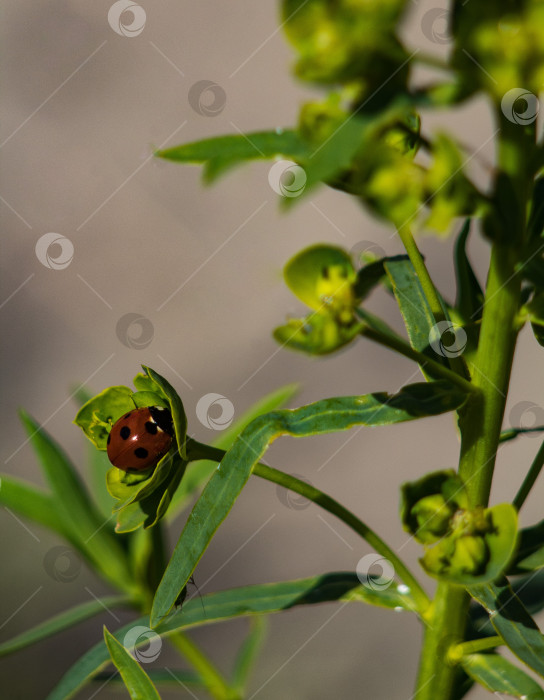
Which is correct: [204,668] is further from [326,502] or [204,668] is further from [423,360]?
[423,360]

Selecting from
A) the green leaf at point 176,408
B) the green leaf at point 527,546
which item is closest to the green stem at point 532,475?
the green leaf at point 527,546

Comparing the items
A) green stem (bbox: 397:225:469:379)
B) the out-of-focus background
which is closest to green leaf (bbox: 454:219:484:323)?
green stem (bbox: 397:225:469:379)

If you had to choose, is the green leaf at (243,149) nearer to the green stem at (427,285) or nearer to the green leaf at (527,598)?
the green stem at (427,285)

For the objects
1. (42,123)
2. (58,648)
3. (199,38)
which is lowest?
(58,648)

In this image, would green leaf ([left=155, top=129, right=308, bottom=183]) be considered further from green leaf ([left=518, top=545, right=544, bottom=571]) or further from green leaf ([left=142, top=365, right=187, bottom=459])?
green leaf ([left=518, top=545, right=544, bottom=571])

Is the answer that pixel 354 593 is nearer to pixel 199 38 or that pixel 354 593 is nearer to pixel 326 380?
pixel 326 380

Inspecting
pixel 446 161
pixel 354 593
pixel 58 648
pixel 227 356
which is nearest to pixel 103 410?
pixel 354 593

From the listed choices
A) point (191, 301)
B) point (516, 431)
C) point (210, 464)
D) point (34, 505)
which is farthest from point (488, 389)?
point (191, 301)
